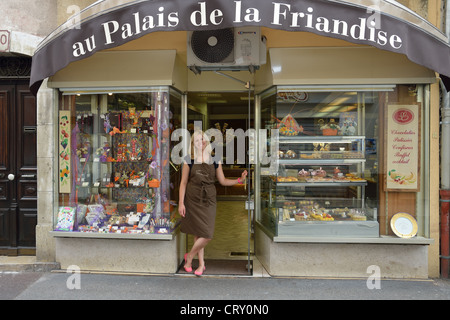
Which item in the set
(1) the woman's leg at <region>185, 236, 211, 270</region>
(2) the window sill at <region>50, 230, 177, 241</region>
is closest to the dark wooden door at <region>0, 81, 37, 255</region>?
(2) the window sill at <region>50, 230, 177, 241</region>

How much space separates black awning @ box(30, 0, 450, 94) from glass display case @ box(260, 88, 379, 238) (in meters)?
1.13

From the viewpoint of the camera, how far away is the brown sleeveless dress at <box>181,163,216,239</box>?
4930 mm

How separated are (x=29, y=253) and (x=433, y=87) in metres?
6.60

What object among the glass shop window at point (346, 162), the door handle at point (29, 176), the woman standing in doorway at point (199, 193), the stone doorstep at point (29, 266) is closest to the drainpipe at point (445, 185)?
the glass shop window at point (346, 162)

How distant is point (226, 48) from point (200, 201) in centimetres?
213

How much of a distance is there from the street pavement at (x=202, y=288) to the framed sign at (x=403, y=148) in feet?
4.43

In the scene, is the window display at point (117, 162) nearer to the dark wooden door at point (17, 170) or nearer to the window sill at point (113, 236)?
the window sill at point (113, 236)

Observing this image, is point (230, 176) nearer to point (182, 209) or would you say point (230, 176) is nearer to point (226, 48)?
point (182, 209)

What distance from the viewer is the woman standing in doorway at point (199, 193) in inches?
194

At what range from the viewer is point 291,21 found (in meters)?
3.93

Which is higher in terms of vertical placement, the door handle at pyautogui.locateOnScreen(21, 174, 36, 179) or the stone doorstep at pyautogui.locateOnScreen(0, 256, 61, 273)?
the door handle at pyautogui.locateOnScreen(21, 174, 36, 179)

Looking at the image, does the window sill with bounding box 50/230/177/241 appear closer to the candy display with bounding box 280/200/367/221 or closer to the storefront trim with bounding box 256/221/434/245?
the storefront trim with bounding box 256/221/434/245

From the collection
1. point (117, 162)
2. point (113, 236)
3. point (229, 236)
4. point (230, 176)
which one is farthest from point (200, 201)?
point (230, 176)

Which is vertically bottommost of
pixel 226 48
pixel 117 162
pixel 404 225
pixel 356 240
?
pixel 356 240
